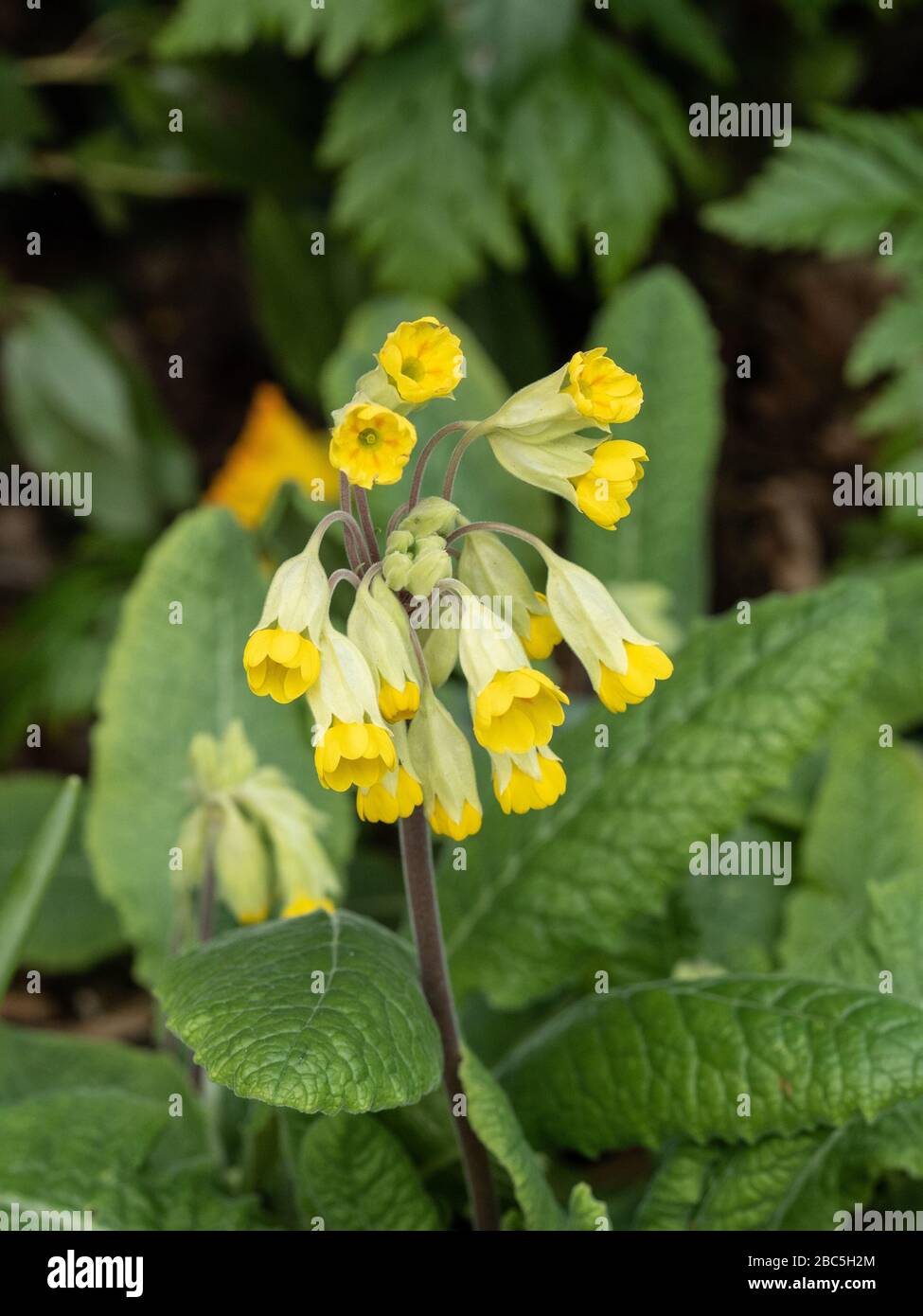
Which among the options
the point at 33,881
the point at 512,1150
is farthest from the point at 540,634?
the point at 33,881

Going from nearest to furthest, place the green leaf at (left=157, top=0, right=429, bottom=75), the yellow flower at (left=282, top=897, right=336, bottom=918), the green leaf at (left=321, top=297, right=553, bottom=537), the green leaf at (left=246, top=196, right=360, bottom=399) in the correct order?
the yellow flower at (left=282, top=897, right=336, bottom=918) → the green leaf at (left=321, top=297, right=553, bottom=537) → the green leaf at (left=157, top=0, right=429, bottom=75) → the green leaf at (left=246, top=196, right=360, bottom=399)

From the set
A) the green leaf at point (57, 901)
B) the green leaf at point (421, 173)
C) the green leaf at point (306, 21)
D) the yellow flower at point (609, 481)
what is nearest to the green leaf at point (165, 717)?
the green leaf at point (57, 901)

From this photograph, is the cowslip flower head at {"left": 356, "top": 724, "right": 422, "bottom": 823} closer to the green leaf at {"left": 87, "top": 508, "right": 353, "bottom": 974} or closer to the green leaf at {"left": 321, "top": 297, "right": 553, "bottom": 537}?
the green leaf at {"left": 87, "top": 508, "right": 353, "bottom": 974}

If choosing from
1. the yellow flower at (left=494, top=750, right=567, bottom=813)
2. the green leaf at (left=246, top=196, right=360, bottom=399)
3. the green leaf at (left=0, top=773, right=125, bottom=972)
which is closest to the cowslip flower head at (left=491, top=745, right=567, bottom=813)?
the yellow flower at (left=494, top=750, right=567, bottom=813)

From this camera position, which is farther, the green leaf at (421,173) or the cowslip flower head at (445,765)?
the green leaf at (421,173)

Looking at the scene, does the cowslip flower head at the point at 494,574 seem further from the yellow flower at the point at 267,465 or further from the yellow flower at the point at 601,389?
the yellow flower at the point at 267,465
